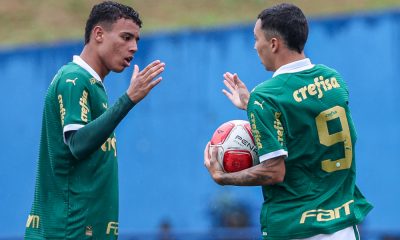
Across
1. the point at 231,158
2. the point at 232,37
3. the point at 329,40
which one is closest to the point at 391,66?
the point at 329,40

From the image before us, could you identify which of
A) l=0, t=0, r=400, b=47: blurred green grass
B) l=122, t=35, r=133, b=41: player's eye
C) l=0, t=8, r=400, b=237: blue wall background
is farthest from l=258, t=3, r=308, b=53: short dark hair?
l=0, t=0, r=400, b=47: blurred green grass

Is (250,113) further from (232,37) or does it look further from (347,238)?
(232,37)

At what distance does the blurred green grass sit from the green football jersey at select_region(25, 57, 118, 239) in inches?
733

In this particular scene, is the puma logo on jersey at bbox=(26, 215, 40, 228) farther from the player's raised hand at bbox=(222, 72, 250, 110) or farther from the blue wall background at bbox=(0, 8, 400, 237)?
the blue wall background at bbox=(0, 8, 400, 237)

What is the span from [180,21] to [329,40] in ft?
28.3

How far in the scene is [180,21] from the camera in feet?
90.0

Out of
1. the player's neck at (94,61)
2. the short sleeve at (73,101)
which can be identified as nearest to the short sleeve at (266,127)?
the short sleeve at (73,101)

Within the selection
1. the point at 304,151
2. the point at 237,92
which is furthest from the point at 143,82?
the point at 304,151

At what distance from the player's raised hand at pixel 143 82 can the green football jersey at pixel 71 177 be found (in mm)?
391

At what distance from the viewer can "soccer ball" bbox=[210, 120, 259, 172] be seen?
738cm

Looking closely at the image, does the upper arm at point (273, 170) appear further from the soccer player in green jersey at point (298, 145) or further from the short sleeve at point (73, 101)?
the short sleeve at point (73, 101)

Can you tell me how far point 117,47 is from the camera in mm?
7746

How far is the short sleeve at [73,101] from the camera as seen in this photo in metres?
7.20

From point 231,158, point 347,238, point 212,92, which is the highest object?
point 212,92
